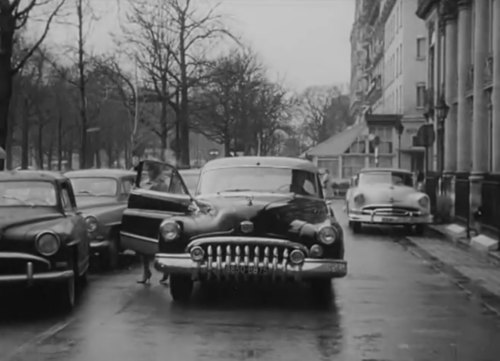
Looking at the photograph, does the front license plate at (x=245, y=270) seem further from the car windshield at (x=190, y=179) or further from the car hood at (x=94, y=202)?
the car windshield at (x=190, y=179)

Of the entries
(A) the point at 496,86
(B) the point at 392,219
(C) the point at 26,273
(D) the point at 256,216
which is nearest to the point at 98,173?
(D) the point at 256,216

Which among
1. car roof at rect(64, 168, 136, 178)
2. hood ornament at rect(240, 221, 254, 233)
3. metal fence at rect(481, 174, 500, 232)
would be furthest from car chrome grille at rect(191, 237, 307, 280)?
metal fence at rect(481, 174, 500, 232)

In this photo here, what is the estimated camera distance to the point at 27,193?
10688mm

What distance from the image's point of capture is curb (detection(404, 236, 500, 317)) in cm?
1065

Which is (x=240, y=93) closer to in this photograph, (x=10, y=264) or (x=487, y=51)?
(x=487, y=51)

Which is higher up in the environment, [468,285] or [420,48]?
[420,48]

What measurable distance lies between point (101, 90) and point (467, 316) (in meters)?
43.6

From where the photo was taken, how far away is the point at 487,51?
85.2 ft

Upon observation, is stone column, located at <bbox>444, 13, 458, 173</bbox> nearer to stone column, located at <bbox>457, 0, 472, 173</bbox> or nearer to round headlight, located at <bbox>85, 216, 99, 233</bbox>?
stone column, located at <bbox>457, 0, 472, 173</bbox>

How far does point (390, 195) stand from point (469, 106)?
8816 millimetres

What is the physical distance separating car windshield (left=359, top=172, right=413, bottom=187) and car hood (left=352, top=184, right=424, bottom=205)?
73cm

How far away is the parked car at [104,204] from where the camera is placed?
13765 millimetres

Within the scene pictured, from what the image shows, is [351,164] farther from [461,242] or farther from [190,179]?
[461,242]

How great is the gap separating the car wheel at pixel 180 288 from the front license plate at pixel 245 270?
33.5 inches
